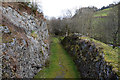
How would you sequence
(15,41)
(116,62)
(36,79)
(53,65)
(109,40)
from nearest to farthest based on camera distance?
(116,62) < (15,41) < (36,79) < (53,65) < (109,40)

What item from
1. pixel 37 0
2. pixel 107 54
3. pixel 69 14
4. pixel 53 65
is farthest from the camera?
pixel 69 14

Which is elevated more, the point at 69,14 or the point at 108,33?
the point at 69,14

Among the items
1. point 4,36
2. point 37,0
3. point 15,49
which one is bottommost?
point 15,49

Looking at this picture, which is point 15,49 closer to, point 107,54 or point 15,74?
point 15,74

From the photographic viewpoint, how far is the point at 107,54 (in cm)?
1102

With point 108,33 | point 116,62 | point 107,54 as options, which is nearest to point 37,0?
point 107,54

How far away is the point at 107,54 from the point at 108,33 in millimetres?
24141

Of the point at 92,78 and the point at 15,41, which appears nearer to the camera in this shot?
the point at 15,41

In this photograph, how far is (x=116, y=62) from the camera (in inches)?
364

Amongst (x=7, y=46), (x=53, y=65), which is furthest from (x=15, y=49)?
(x=53, y=65)

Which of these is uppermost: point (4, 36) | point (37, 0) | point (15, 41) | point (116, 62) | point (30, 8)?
point (37, 0)

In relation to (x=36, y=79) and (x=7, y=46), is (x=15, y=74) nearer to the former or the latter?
(x=7, y=46)

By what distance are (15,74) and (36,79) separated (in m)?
4.58

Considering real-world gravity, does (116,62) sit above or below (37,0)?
below
